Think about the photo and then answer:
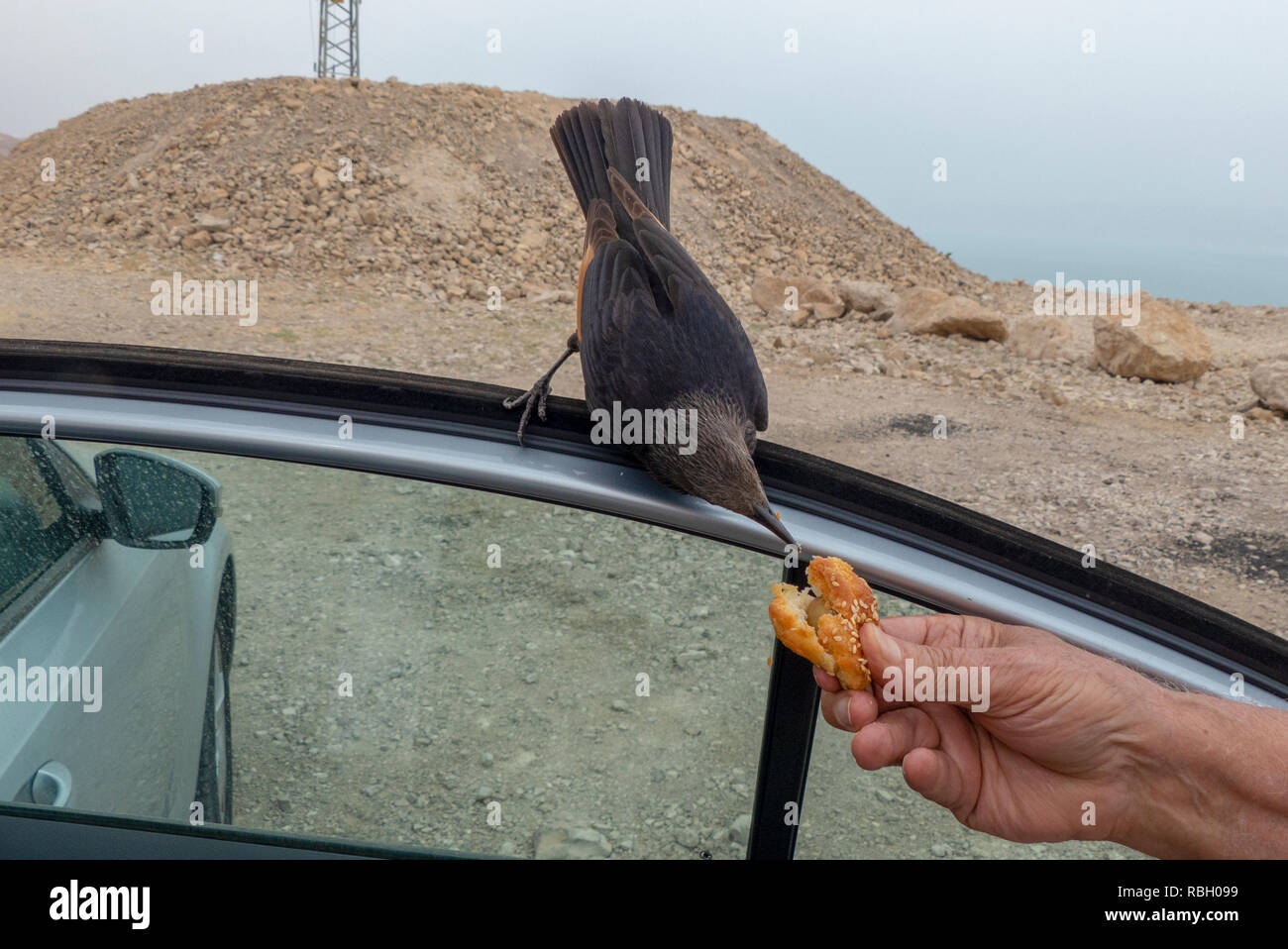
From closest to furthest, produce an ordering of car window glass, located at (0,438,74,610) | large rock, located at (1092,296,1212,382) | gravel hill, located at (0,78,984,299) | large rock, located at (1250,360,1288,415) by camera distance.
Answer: car window glass, located at (0,438,74,610) < large rock, located at (1250,360,1288,415) < large rock, located at (1092,296,1212,382) < gravel hill, located at (0,78,984,299)

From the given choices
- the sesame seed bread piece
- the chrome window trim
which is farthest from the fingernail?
the chrome window trim

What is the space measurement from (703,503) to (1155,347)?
424 inches

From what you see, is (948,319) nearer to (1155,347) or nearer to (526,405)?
(1155,347)

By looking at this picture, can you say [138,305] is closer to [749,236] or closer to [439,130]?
[439,130]

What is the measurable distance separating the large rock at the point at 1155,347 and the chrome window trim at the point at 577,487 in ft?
34.4

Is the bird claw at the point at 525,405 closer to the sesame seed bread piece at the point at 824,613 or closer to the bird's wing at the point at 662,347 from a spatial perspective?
the sesame seed bread piece at the point at 824,613

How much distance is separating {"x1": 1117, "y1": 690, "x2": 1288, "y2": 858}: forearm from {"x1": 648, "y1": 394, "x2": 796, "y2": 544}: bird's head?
641 millimetres

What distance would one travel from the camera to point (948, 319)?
11906 mm

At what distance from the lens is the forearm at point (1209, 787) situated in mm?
1361

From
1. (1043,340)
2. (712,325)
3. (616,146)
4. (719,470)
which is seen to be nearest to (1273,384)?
(1043,340)

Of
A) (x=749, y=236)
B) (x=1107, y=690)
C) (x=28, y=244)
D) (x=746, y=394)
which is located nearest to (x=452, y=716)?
(x=1107, y=690)

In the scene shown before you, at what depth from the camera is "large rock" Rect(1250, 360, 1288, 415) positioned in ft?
30.5

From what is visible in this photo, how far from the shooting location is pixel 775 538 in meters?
1.28

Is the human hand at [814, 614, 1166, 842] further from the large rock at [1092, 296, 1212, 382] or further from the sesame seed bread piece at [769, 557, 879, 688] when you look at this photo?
the large rock at [1092, 296, 1212, 382]
